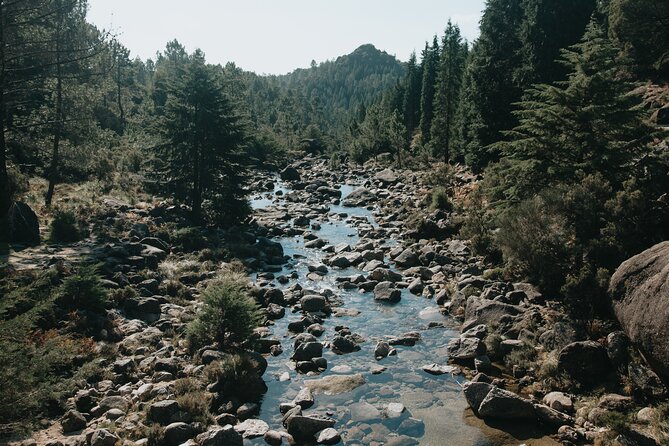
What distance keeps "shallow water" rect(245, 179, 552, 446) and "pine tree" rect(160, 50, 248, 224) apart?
44.4ft

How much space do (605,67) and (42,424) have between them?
2245 cm

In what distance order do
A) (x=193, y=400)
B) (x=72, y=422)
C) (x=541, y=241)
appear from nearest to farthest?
(x=72, y=422) < (x=193, y=400) < (x=541, y=241)

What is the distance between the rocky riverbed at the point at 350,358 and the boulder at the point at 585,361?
1.3 inches

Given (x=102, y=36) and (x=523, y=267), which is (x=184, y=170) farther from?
(x=523, y=267)

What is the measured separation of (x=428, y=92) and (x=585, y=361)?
238 feet

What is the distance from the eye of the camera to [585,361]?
41.9 feet

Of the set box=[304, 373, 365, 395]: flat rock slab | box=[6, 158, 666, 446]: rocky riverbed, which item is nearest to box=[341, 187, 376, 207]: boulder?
box=[6, 158, 666, 446]: rocky riverbed

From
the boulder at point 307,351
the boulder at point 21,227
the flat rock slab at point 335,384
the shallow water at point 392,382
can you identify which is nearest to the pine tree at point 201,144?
the boulder at point 21,227

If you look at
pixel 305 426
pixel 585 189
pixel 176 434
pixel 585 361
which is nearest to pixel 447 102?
pixel 585 189

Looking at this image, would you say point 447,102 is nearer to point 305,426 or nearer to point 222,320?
point 222,320

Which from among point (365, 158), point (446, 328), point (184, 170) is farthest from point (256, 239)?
point (365, 158)

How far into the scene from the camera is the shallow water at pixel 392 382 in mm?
11695

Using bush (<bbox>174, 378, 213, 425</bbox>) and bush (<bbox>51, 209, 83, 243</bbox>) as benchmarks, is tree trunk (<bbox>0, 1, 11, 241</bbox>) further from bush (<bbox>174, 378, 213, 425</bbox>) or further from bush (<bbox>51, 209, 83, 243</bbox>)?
bush (<bbox>174, 378, 213, 425</bbox>)

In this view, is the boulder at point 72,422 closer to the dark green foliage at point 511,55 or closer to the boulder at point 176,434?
the boulder at point 176,434
